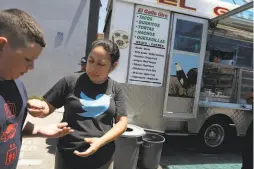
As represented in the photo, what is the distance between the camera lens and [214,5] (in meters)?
4.77

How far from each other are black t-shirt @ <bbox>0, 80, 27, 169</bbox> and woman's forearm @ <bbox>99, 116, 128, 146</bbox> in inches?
19.8

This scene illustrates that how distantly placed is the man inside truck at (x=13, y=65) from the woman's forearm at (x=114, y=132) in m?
0.50

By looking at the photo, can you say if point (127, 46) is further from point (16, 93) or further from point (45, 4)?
point (45, 4)

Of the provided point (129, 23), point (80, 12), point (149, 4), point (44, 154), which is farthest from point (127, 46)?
point (80, 12)

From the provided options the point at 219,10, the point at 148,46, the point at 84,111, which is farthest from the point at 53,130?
the point at 219,10

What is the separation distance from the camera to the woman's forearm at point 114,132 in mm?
1545

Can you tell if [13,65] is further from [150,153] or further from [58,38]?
[58,38]

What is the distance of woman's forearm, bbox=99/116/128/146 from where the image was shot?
154cm

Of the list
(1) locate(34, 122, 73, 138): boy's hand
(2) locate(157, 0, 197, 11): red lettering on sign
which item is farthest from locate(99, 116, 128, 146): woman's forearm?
(2) locate(157, 0, 197, 11): red lettering on sign

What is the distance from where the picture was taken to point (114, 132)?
1.63 metres

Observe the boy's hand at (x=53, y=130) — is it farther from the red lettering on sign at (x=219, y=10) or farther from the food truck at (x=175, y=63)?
the red lettering on sign at (x=219, y=10)

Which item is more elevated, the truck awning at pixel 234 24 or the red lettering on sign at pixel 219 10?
the red lettering on sign at pixel 219 10

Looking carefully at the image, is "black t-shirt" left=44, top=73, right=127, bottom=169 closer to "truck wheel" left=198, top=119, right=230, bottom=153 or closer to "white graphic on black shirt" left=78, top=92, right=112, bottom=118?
"white graphic on black shirt" left=78, top=92, right=112, bottom=118

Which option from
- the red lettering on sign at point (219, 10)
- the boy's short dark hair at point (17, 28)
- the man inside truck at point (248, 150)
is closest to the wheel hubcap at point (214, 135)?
the red lettering on sign at point (219, 10)
